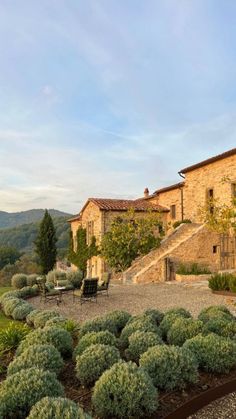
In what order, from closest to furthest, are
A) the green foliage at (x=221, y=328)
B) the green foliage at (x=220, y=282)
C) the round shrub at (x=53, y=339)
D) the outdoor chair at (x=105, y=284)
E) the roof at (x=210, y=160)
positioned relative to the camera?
1. the round shrub at (x=53, y=339)
2. the green foliage at (x=221, y=328)
3. the outdoor chair at (x=105, y=284)
4. the green foliage at (x=220, y=282)
5. the roof at (x=210, y=160)

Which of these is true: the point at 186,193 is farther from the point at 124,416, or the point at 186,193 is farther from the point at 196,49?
the point at 124,416

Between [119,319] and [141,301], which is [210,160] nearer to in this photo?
[141,301]

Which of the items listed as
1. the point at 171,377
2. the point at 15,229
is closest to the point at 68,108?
the point at 171,377

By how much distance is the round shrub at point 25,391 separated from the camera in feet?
11.4

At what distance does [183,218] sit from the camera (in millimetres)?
23609

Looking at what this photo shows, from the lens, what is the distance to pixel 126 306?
11188 millimetres

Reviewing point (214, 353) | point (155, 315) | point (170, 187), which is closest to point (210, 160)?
point (170, 187)

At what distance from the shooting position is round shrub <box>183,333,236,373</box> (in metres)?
4.95

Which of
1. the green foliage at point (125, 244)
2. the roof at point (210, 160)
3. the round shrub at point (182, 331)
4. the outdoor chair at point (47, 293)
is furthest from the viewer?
the green foliage at point (125, 244)

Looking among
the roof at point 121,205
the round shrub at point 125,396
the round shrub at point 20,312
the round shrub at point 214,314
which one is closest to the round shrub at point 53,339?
the round shrub at point 125,396

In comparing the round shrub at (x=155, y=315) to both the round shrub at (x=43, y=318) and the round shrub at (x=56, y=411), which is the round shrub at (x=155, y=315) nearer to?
the round shrub at (x=43, y=318)

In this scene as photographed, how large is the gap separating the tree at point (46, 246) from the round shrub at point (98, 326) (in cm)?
1773

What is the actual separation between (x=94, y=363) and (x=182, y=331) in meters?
2.01

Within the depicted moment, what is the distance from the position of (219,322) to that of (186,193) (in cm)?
1741
